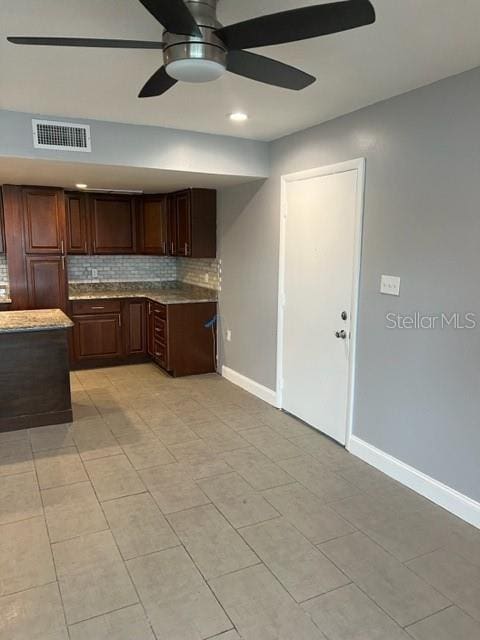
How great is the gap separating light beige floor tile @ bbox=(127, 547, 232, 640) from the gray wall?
1499 mm

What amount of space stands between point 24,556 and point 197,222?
368cm

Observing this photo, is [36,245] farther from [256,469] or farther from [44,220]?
[256,469]

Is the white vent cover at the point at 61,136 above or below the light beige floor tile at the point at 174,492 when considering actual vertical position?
above

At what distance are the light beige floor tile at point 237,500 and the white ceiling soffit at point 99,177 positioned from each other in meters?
2.43

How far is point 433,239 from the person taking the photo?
8.66ft

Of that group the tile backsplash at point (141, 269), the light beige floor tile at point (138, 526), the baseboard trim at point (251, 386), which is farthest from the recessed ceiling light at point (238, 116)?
the light beige floor tile at point (138, 526)

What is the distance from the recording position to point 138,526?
249cm

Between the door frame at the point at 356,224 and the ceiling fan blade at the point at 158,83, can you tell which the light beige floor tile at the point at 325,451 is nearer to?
the door frame at the point at 356,224

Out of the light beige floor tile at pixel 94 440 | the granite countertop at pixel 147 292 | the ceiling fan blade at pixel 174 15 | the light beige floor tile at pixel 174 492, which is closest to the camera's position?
the ceiling fan blade at pixel 174 15

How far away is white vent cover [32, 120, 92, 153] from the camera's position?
3242mm

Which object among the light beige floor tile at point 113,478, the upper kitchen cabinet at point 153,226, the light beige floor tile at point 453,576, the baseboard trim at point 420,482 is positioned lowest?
the light beige floor tile at point 453,576

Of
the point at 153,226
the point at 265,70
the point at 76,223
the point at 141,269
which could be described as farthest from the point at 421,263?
the point at 141,269

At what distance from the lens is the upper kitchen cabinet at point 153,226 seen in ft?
18.6

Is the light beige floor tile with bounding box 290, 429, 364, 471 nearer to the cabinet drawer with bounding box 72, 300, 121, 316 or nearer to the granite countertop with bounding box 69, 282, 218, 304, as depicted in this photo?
the granite countertop with bounding box 69, 282, 218, 304
